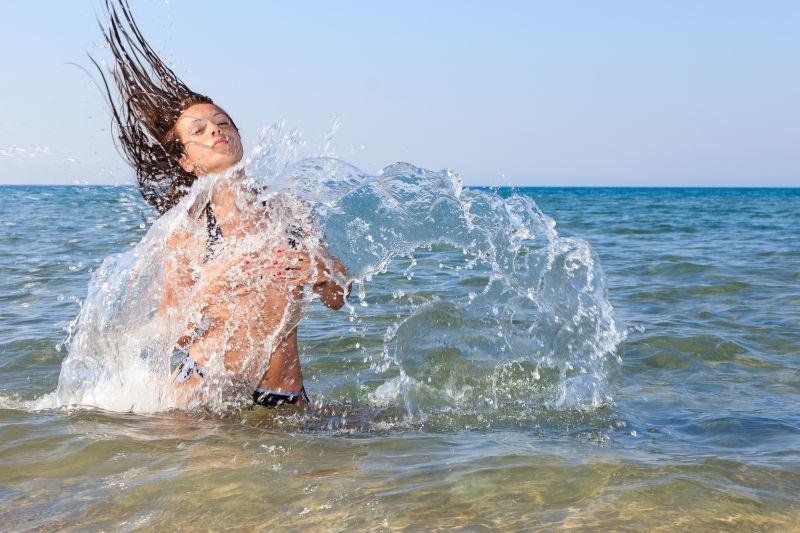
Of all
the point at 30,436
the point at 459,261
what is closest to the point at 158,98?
the point at 30,436

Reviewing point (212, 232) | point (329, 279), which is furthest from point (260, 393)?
point (212, 232)

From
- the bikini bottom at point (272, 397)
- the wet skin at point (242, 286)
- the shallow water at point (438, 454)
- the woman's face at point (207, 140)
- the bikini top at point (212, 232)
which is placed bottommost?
the shallow water at point (438, 454)

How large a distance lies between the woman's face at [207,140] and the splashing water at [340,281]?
142mm

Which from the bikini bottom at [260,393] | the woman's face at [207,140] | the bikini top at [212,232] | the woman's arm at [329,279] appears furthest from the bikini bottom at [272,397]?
the woman's face at [207,140]

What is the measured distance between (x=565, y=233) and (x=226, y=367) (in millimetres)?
13262

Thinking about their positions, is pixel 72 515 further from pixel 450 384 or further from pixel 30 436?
pixel 450 384

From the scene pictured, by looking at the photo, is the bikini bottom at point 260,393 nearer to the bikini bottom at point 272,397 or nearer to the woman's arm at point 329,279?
the bikini bottom at point 272,397

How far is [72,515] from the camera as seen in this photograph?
2703mm

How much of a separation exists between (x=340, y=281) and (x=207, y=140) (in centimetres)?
98

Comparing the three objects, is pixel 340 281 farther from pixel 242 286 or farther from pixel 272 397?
pixel 272 397

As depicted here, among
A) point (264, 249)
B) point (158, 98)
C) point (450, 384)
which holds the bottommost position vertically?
point (450, 384)

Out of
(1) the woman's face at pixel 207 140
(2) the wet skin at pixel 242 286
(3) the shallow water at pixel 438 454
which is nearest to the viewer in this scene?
(3) the shallow water at pixel 438 454

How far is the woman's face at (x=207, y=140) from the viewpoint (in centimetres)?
391

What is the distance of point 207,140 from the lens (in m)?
3.95
